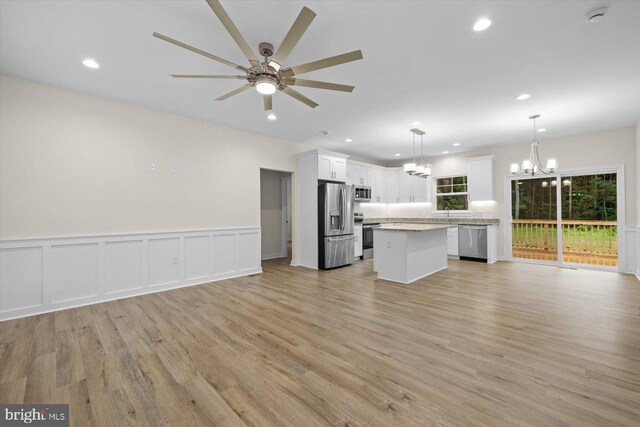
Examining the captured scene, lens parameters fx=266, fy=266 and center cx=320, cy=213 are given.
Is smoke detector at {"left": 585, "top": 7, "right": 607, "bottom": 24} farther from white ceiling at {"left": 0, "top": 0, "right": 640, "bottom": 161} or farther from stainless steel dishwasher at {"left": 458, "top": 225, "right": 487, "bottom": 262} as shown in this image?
stainless steel dishwasher at {"left": 458, "top": 225, "right": 487, "bottom": 262}

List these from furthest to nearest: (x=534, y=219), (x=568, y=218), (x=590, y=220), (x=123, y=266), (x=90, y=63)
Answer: (x=534, y=219) < (x=568, y=218) < (x=590, y=220) < (x=123, y=266) < (x=90, y=63)

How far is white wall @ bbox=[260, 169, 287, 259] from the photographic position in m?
7.34

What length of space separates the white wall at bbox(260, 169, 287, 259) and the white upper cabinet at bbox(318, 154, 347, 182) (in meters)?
1.97

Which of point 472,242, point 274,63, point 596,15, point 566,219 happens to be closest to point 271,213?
point 472,242

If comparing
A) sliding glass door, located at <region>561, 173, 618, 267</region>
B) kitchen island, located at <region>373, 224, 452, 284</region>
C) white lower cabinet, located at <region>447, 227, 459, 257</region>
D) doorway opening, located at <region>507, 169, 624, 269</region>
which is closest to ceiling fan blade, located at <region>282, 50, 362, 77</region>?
kitchen island, located at <region>373, 224, 452, 284</region>

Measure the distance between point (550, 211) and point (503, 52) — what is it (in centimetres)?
531

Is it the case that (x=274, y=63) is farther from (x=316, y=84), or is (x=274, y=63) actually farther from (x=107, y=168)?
(x=107, y=168)

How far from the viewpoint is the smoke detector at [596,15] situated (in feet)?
7.06

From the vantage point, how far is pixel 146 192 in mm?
4238

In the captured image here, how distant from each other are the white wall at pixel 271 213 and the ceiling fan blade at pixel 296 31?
528 cm

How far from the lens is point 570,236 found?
241 inches

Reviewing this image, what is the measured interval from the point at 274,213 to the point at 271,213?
0.10 meters

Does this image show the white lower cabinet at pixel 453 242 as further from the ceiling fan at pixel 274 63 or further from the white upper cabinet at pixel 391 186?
the ceiling fan at pixel 274 63

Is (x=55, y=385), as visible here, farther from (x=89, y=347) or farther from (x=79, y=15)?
(x=79, y=15)
